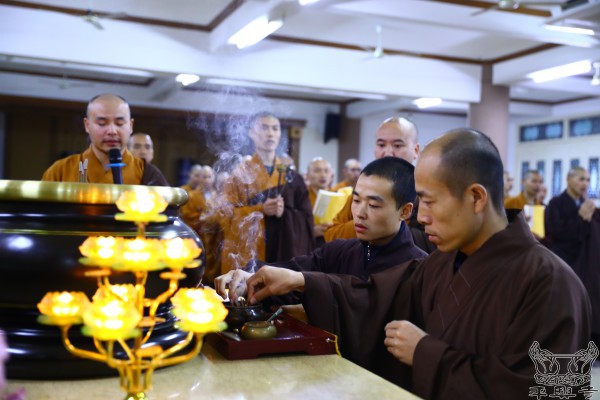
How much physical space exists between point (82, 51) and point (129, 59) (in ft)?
1.81

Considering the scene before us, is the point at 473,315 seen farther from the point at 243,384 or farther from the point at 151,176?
the point at 151,176

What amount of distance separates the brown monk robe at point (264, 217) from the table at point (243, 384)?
264 cm

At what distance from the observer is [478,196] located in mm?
1582

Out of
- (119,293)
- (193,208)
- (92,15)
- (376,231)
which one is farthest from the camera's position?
(92,15)

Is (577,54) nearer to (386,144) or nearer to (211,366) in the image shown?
(386,144)

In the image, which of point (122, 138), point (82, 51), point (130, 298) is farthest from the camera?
point (82, 51)

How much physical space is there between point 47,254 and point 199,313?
19.5 inches

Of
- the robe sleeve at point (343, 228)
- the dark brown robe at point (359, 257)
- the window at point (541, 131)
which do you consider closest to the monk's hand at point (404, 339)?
the dark brown robe at point (359, 257)

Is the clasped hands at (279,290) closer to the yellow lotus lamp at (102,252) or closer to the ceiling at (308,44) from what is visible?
the yellow lotus lamp at (102,252)

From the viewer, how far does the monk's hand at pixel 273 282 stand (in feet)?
5.77

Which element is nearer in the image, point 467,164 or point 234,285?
point 467,164

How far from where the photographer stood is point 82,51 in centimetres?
741

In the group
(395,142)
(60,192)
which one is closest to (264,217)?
(395,142)

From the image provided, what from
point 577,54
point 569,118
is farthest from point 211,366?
point 569,118
